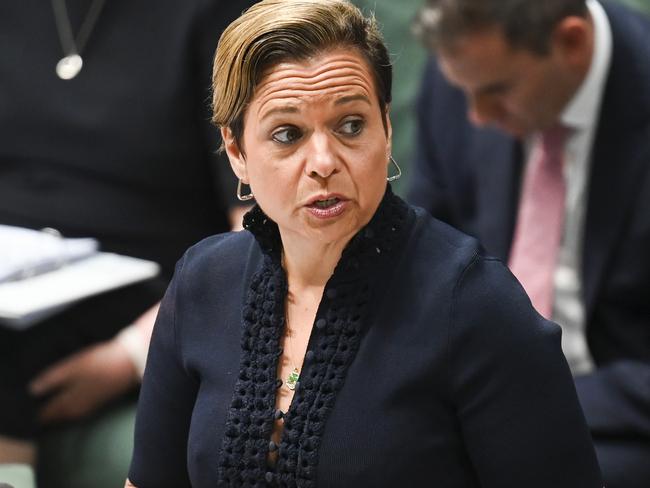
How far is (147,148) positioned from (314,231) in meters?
0.78

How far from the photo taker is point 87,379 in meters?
1.57

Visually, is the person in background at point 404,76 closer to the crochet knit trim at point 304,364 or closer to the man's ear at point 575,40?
the man's ear at point 575,40

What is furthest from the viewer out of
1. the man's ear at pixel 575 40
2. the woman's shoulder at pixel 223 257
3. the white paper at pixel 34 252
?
the man's ear at pixel 575 40

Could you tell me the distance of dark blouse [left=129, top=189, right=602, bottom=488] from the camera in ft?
2.75

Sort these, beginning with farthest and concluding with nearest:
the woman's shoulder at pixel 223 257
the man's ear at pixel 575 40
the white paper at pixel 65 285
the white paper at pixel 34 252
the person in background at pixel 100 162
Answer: the man's ear at pixel 575 40
the person in background at pixel 100 162
the white paper at pixel 34 252
the white paper at pixel 65 285
the woman's shoulder at pixel 223 257

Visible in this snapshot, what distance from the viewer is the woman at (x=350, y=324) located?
822 millimetres

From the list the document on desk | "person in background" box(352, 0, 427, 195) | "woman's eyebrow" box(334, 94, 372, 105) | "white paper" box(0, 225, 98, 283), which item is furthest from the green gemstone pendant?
"person in background" box(352, 0, 427, 195)

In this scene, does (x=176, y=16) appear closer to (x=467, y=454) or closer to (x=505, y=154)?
(x=505, y=154)

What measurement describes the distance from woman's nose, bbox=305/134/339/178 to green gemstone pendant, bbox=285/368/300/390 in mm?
162

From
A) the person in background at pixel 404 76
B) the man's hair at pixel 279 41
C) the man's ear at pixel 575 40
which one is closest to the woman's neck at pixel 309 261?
the man's hair at pixel 279 41

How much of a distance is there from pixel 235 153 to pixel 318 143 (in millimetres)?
86

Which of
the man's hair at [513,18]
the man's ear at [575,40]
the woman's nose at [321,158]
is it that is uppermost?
the man's hair at [513,18]

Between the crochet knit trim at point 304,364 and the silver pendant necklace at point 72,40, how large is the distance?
2.47ft

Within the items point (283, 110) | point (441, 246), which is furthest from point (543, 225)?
point (283, 110)
